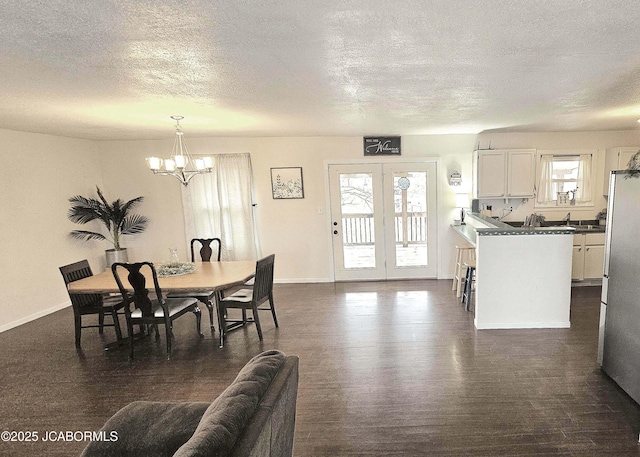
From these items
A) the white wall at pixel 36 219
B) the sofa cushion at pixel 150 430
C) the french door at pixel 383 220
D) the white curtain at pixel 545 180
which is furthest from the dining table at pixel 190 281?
the white curtain at pixel 545 180

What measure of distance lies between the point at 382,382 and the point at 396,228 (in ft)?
10.5

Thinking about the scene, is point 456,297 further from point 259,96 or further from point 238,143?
point 238,143

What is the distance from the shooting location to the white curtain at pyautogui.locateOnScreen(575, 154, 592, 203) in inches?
211

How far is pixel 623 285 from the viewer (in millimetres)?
2482

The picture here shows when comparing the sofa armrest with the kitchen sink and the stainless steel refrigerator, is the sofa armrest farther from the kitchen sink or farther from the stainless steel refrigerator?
the kitchen sink

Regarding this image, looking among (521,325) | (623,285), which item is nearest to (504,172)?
(521,325)

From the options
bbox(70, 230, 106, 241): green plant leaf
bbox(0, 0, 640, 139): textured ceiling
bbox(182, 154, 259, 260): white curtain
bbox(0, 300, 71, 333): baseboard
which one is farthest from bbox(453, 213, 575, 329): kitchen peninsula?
bbox(0, 300, 71, 333): baseboard

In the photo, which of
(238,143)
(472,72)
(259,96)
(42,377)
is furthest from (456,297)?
(42,377)

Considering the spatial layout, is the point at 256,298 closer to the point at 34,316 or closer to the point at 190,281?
the point at 190,281

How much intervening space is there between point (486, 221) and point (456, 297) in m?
1.14

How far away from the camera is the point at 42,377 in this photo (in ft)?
10.0

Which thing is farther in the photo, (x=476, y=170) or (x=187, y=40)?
(x=476, y=170)

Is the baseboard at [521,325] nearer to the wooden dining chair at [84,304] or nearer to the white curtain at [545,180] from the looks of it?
the white curtain at [545,180]

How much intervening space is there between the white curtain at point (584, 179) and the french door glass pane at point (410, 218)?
2.51 meters
